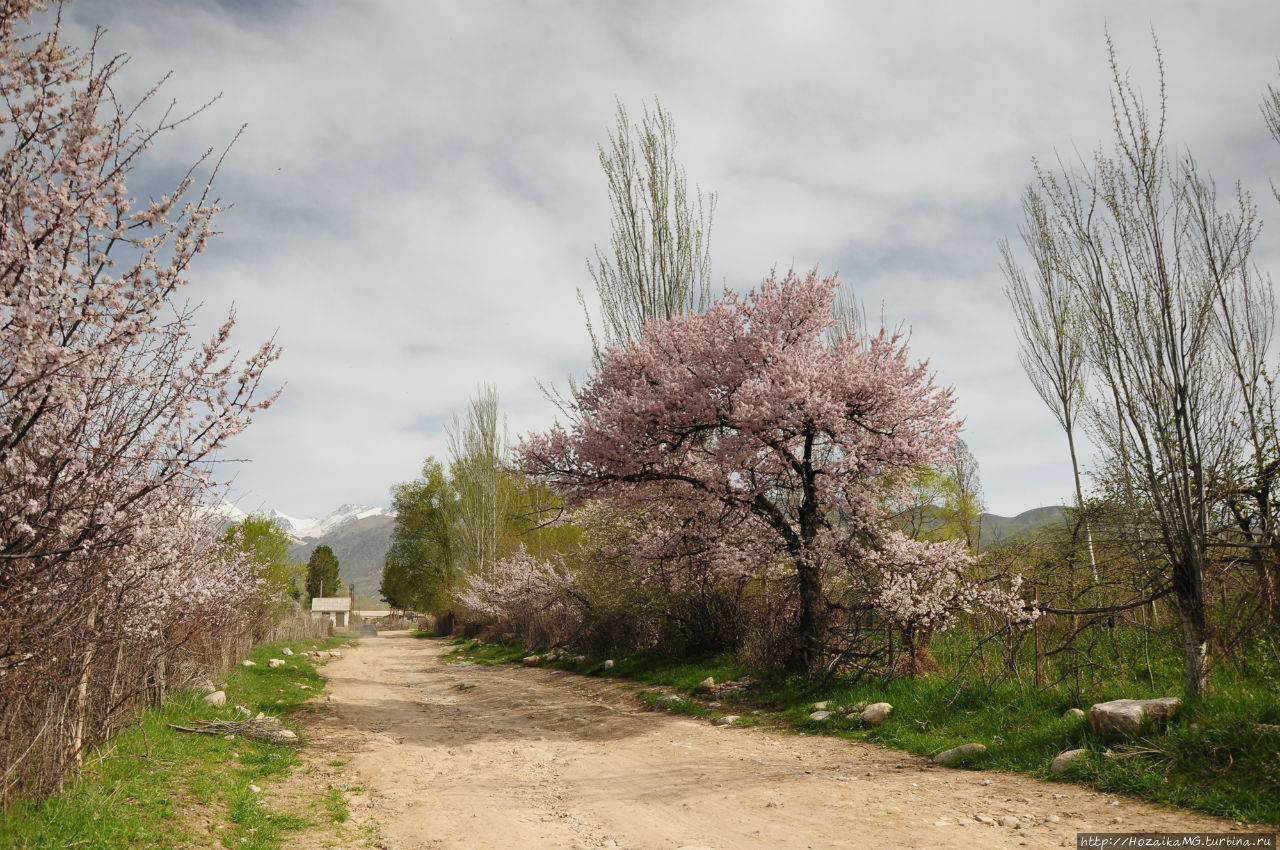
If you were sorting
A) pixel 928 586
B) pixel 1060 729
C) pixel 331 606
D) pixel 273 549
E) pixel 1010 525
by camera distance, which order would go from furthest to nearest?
1. pixel 1010 525
2. pixel 331 606
3. pixel 273 549
4. pixel 928 586
5. pixel 1060 729

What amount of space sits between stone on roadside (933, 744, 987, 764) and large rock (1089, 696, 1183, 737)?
1.03m

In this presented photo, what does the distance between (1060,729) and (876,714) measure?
7.57 feet

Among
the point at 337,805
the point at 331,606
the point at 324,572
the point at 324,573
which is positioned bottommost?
the point at 331,606

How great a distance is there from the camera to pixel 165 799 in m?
5.60

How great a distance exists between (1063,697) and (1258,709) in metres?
2.04

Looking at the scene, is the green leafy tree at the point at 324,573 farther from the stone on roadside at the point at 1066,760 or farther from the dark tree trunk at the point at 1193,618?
the dark tree trunk at the point at 1193,618

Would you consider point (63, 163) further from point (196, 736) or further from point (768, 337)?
point (768, 337)

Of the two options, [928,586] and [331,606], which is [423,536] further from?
[928,586]

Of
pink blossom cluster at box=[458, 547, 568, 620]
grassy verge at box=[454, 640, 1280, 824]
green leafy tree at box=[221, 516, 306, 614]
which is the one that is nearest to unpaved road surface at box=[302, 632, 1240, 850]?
grassy verge at box=[454, 640, 1280, 824]

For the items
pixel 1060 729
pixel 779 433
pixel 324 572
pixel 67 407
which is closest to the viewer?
pixel 67 407

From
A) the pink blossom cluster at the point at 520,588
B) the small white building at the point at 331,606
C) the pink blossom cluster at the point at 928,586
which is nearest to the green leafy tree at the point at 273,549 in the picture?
the pink blossom cluster at the point at 520,588

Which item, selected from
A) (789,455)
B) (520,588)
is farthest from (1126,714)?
(520,588)

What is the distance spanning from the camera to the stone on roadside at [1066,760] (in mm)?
6067

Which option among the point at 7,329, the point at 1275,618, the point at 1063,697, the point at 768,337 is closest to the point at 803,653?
the point at 1063,697
